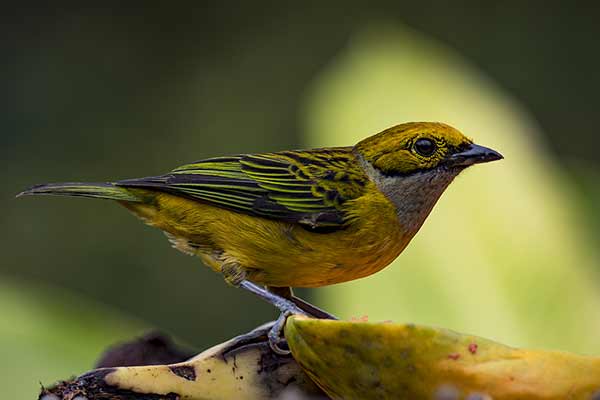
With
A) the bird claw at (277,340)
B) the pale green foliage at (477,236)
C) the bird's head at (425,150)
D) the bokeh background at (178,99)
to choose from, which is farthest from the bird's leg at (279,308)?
the bokeh background at (178,99)

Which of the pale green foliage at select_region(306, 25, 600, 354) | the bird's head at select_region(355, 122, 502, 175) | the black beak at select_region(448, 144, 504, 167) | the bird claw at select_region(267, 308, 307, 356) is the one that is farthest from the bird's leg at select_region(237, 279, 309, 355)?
the black beak at select_region(448, 144, 504, 167)

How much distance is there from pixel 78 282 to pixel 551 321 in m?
5.76

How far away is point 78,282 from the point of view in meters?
8.80

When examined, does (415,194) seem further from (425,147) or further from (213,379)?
(213,379)

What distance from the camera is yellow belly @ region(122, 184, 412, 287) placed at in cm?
339

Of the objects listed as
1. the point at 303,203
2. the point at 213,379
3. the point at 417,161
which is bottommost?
the point at 213,379

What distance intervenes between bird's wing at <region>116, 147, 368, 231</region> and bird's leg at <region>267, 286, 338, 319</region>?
26 cm

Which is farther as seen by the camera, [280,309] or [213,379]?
[280,309]

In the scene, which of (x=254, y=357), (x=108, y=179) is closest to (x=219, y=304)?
(x=108, y=179)

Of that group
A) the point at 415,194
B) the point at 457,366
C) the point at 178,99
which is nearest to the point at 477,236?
the point at 415,194

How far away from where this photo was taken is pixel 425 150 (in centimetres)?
345

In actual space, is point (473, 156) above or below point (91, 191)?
above

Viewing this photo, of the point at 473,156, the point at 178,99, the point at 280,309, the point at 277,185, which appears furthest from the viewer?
the point at 178,99

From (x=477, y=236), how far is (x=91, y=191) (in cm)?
146
